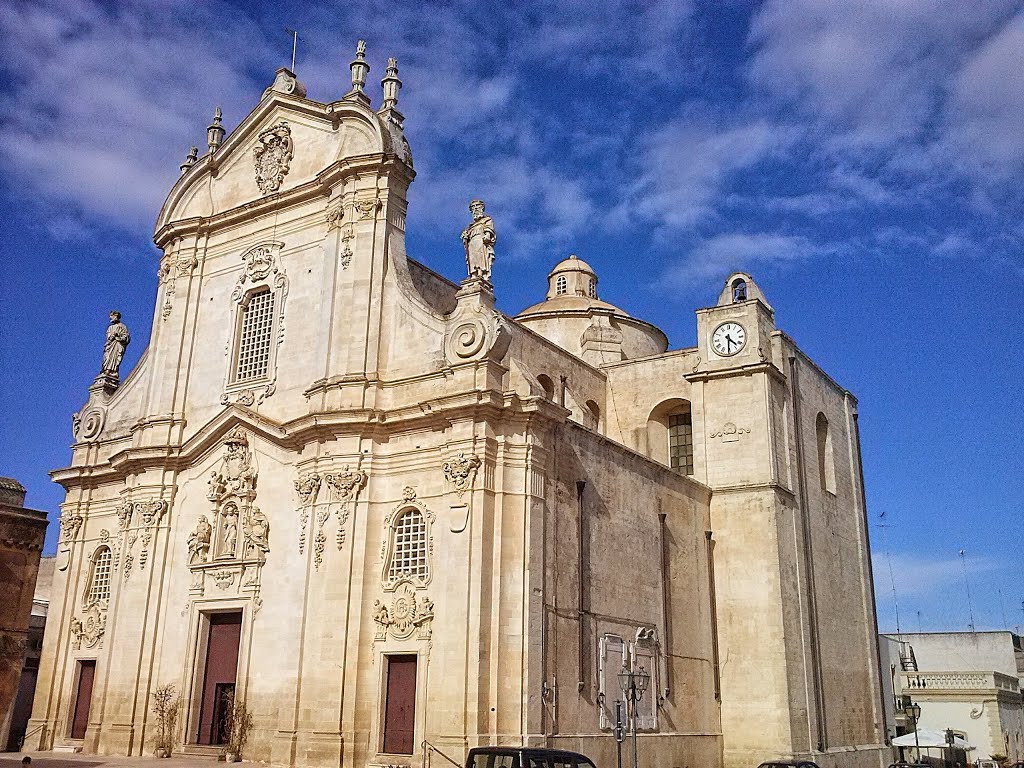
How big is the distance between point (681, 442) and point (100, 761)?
57.0ft

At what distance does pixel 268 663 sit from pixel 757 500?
42.4ft

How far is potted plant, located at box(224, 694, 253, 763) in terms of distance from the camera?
70.5 ft

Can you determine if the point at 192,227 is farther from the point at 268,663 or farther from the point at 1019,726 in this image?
the point at 1019,726

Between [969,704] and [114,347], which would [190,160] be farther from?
[969,704]

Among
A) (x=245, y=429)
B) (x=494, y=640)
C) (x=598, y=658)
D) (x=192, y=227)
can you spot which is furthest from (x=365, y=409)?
(x=192, y=227)

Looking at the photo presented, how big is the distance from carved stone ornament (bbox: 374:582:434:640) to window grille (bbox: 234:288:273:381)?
7.24 m

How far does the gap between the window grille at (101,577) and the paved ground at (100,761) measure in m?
3.95

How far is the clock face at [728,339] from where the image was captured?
2836 cm

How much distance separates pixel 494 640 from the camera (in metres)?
19.2

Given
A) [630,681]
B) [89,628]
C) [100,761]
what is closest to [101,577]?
[89,628]

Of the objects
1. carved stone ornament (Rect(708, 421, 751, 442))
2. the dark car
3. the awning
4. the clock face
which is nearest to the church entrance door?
the dark car

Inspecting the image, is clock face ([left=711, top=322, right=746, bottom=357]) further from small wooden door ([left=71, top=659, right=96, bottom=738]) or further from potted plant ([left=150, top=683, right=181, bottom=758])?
small wooden door ([left=71, top=659, right=96, bottom=738])

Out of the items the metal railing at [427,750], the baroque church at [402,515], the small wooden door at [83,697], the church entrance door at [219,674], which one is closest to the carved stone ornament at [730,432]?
the baroque church at [402,515]

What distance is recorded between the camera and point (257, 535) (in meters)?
23.0
